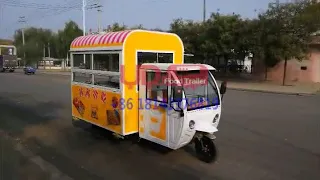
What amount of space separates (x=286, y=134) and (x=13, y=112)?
A: 9380mm

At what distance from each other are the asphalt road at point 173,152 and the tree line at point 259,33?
44.5ft

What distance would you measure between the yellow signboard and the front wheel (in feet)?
5.65

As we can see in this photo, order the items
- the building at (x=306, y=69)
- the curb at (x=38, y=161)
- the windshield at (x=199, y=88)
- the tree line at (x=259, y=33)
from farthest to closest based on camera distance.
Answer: the building at (x=306, y=69) → the tree line at (x=259, y=33) → the windshield at (x=199, y=88) → the curb at (x=38, y=161)

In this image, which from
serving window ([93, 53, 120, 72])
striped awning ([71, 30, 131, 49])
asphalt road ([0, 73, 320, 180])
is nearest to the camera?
asphalt road ([0, 73, 320, 180])

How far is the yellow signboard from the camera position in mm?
7277

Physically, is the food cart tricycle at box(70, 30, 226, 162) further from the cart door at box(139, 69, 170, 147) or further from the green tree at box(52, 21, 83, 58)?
the green tree at box(52, 21, 83, 58)

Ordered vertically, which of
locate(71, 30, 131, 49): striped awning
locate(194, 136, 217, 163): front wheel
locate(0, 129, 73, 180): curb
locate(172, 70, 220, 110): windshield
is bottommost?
locate(0, 129, 73, 180): curb

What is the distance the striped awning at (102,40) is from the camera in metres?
7.07

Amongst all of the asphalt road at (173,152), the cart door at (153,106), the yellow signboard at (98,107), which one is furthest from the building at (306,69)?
the cart door at (153,106)

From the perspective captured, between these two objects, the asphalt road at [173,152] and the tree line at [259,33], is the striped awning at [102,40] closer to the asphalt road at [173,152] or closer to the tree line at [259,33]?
the asphalt road at [173,152]

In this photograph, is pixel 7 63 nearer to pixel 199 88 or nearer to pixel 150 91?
pixel 150 91

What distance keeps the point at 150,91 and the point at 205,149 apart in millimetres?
1607

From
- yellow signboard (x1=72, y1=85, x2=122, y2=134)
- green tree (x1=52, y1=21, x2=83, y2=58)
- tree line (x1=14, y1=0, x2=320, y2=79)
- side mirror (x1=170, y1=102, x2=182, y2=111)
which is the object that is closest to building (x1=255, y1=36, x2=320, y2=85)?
tree line (x1=14, y1=0, x2=320, y2=79)

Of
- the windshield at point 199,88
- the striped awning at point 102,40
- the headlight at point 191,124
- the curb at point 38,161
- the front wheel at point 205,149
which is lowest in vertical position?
the curb at point 38,161
